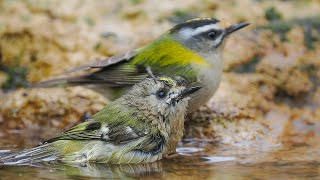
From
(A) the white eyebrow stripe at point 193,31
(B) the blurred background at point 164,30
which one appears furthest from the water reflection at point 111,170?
(A) the white eyebrow stripe at point 193,31

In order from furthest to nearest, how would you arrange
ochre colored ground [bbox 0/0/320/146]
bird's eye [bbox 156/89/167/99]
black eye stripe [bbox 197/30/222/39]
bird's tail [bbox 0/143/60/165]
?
ochre colored ground [bbox 0/0/320/146]
black eye stripe [bbox 197/30/222/39]
bird's eye [bbox 156/89/167/99]
bird's tail [bbox 0/143/60/165]

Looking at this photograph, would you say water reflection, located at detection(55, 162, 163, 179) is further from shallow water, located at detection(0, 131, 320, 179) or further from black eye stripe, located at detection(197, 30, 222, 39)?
black eye stripe, located at detection(197, 30, 222, 39)

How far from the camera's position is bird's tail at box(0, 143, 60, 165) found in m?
5.60

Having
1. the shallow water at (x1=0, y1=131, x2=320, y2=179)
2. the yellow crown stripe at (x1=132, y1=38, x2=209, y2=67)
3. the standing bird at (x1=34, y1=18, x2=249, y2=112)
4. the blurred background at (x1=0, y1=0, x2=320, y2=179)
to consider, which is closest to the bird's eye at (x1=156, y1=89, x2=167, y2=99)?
the shallow water at (x1=0, y1=131, x2=320, y2=179)

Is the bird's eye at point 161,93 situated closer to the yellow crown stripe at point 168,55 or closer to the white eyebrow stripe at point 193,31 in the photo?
the yellow crown stripe at point 168,55

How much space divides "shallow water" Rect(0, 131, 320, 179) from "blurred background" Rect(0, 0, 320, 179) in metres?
0.38

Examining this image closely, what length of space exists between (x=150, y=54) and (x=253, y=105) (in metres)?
1.22

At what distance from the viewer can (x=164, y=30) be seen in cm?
855

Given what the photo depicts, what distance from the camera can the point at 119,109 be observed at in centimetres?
625

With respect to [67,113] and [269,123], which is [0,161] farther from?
[269,123]

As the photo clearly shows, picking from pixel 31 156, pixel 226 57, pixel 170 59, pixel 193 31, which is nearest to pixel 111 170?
A: pixel 31 156

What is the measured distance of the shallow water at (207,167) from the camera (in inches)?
205

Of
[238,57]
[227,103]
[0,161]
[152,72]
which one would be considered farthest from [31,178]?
[238,57]

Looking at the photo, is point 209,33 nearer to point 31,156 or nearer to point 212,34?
point 212,34
